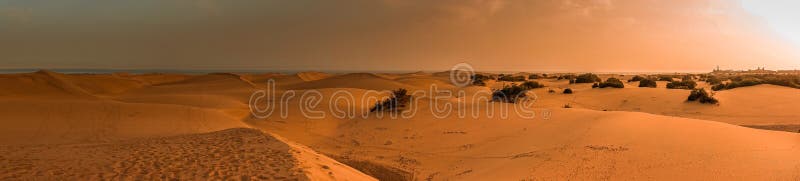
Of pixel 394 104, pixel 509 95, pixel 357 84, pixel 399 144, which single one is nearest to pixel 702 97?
pixel 509 95

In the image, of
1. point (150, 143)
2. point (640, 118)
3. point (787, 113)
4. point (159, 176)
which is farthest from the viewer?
point (787, 113)

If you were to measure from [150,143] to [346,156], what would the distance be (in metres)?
3.60

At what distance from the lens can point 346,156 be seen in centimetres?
941

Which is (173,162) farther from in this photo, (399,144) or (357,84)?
(357,84)

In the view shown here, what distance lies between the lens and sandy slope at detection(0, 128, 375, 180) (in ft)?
18.5

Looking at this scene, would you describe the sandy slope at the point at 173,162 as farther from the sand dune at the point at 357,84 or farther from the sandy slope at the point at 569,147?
the sand dune at the point at 357,84

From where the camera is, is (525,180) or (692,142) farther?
(692,142)

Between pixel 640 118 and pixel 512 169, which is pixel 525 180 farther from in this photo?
pixel 640 118

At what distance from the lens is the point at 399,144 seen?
1078cm

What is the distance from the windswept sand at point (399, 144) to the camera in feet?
20.6

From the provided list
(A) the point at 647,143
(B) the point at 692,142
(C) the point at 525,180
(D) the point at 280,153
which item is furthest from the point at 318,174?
(B) the point at 692,142

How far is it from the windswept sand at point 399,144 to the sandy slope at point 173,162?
0.02 metres

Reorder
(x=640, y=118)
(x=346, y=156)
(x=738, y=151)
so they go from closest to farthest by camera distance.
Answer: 1. (x=738, y=151)
2. (x=346, y=156)
3. (x=640, y=118)

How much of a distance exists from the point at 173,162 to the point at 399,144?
5.47 meters
